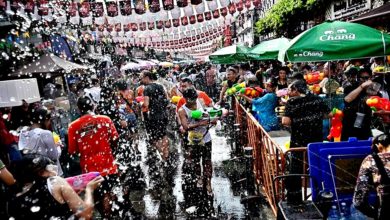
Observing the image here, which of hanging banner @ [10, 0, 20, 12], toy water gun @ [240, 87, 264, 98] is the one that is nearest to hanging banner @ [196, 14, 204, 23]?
hanging banner @ [10, 0, 20, 12]

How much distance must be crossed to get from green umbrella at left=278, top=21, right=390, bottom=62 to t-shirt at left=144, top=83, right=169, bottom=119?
3.13 m

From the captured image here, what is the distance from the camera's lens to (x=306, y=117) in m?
4.82

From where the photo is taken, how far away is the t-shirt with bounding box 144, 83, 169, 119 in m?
7.48

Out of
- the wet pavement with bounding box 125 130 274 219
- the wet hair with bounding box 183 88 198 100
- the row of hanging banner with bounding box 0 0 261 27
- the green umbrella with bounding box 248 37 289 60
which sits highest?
the row of hanging banner with bounding box 0 0 261 27

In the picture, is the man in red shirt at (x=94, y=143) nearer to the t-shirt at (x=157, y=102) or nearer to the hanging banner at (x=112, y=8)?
the t-shirt at (x=157, y=102)

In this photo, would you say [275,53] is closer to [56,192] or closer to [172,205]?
[172,205]

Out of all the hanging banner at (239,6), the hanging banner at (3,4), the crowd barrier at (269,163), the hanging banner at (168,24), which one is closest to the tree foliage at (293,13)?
the hanging banner at (239,6)

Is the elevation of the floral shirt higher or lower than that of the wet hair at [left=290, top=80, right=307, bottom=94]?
lower

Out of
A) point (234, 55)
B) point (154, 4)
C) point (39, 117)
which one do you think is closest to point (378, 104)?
point (39, 117)

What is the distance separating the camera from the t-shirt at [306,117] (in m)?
4.77

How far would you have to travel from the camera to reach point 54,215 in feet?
10.2

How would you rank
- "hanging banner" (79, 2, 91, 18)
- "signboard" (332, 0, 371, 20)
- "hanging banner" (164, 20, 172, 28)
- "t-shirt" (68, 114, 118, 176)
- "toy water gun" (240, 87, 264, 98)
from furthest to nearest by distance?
"hanging banner" (164, 20, 172, 28) < "hanging banner" (79, 2, 91, 18) < "signboard" (332, 0, 371, 20) < "toy water gun" (240, 87, 264, 98) < "t-shirt" (68, 114, 118, 176)

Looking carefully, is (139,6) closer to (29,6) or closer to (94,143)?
(29,6)

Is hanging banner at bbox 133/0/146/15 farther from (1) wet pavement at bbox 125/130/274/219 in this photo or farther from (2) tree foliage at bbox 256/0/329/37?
(1) wet pavement at bbox 125/130/274/219
